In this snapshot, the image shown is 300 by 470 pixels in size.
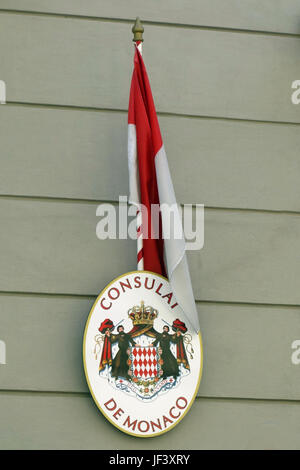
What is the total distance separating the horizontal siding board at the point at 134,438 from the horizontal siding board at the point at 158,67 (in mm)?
1501

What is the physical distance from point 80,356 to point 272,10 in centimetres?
210

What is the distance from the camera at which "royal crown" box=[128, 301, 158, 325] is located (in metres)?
3.58

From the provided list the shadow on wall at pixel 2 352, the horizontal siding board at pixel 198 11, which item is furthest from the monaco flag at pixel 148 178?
the shadow on wall at pixel 2 352

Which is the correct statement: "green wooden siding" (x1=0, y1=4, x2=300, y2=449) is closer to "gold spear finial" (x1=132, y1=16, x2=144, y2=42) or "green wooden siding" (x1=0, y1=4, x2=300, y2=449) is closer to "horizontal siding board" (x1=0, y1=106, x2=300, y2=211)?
"horizontal siding board" (x1=0, y1=106, x2=300, y2=211)

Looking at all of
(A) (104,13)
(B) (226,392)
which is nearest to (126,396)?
(B) (226,392)

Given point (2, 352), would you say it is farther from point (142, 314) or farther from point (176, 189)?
point (176, 189)

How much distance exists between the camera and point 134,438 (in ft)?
11.7

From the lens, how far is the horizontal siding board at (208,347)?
3.57m

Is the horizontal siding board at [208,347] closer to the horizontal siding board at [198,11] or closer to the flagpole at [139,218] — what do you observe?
the flagpole at [139,218]

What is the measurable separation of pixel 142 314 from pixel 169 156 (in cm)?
85

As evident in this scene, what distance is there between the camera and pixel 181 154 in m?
3.86

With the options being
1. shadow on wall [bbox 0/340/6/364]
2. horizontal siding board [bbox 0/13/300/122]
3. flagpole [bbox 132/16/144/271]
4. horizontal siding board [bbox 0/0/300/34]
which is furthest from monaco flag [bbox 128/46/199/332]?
shadow on wall [bbox 0/340/6/364]

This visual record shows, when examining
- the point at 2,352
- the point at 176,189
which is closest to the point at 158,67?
the point at 176,189

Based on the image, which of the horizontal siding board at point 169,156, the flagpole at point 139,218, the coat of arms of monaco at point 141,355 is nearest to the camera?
the coat of arms of monaco at point 141,355
